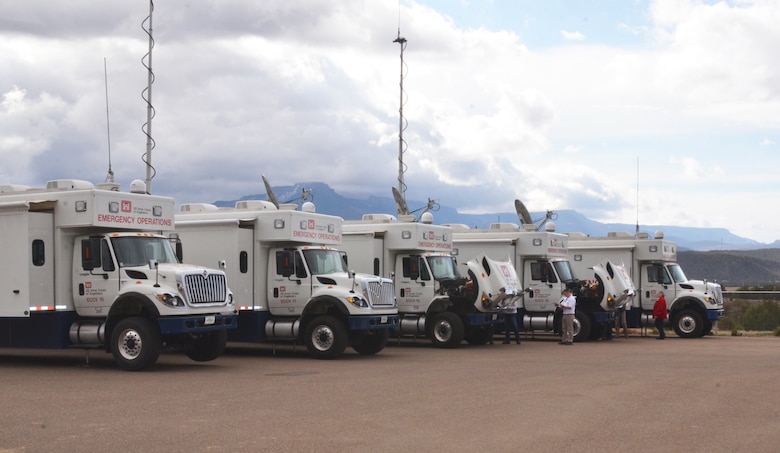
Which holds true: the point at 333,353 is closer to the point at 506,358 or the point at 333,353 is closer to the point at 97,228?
the point at 506,358

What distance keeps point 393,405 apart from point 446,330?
1230cm

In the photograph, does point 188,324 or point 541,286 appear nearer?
point 188,324

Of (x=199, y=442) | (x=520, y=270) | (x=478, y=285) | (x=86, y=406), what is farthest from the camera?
(x=520, y=270)

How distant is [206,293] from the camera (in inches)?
734

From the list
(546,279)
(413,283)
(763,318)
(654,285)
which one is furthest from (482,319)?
(763,318)

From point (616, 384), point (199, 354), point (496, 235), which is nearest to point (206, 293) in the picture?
point (199, 354)

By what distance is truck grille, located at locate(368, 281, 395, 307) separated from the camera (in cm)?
2170

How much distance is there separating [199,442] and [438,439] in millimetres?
2494

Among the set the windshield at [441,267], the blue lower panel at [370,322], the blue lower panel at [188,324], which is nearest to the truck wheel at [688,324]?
the windshield at [441,267]

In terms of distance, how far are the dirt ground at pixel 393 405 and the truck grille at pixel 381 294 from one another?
1.30 m

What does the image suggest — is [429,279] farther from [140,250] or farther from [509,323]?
[140,250]

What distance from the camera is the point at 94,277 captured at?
18703 mm

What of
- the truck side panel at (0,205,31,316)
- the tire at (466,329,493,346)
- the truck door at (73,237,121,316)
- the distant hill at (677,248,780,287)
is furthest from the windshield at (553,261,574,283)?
the distant hill at (677,248,780,287)

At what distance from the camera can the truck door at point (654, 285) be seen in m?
32.7
